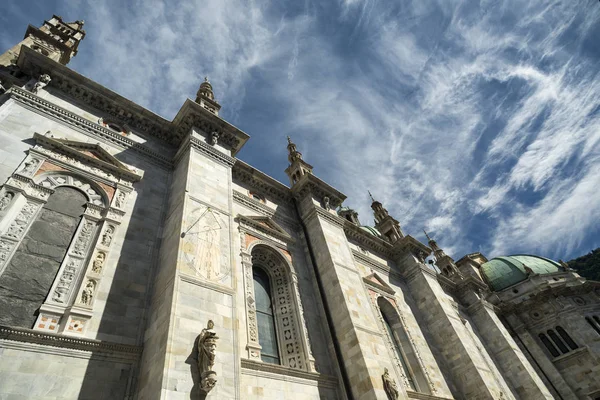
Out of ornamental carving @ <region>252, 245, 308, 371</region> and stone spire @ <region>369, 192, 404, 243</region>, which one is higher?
stone spire @ <region>369, 192, 404, 243</region>

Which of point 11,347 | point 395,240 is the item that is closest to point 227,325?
point 11,347

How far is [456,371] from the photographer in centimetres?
1628

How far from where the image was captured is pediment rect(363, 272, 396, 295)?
666 inches

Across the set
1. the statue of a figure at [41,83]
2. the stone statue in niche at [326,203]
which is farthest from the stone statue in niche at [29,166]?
the stone statue in niche at [326,203]

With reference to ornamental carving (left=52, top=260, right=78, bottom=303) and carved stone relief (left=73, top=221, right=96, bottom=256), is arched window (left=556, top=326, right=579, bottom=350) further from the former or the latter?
ornamental carving (left=52, top=260, right=78, bottom=303)

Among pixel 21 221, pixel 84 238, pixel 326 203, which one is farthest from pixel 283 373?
pixel 326 203

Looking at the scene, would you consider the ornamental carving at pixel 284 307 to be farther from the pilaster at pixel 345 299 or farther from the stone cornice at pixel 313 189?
the stone cornice at pixel 313 189

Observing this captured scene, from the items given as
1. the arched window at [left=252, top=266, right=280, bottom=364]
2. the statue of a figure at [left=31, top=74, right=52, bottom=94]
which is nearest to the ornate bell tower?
the statue of a figure at [left=31, top=74, right=52, bottom=94]

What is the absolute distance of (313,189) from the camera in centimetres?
1714

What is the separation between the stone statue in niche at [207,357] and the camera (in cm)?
653

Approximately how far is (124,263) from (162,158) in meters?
4.91

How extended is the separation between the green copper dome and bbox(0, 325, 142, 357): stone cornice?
36728 mm

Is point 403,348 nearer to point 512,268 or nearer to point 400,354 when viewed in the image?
point 400,354

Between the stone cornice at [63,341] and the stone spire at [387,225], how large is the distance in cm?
1814
